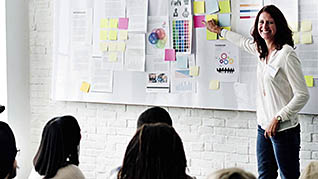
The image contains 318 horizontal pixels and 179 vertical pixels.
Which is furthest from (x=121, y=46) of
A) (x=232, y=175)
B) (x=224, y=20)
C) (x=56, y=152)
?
(x=232, y=175)

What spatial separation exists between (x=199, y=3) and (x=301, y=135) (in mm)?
1278

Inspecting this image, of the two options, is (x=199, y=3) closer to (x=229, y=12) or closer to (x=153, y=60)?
(x=229, y=12)

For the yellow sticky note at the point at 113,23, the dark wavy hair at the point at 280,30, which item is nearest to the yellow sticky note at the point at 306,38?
the dark wavy hair at the point at 280,30

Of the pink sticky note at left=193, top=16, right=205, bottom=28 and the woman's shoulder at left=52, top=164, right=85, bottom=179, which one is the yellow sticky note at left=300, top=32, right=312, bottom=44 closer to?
the pink sticky note at left=193, top=16, right=205, bottom=28

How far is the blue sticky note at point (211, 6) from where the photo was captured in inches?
137

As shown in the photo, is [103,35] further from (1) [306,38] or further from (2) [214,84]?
(1) [306,38]

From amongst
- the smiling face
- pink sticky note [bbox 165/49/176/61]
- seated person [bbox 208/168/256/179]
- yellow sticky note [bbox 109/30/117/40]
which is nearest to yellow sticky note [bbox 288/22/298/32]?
the smiling face

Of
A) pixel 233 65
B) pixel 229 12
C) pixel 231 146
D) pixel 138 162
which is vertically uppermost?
pixel 229 12

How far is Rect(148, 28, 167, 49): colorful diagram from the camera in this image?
3678mm

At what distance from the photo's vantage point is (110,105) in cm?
399

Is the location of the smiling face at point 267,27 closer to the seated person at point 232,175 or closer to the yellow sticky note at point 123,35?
the yellow sticky note at point 123,35

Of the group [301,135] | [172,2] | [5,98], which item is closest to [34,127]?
[5,98]

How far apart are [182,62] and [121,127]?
0.83 metres

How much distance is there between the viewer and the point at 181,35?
361cm
